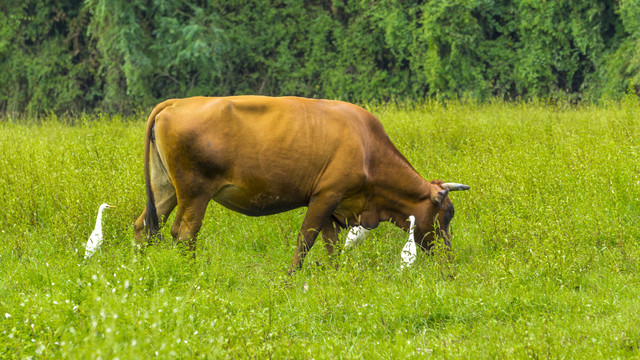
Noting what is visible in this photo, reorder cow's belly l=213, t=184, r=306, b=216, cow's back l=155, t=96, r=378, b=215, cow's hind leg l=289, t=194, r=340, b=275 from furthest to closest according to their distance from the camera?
cow's hind leg l=289, t=194, r=340, b=275, cow's belly l=213, t=184, r=306, b=216, cow's back l=155, t=96, r=378, b=215

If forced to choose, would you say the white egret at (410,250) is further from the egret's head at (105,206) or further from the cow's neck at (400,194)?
the egret's head at (105,206)

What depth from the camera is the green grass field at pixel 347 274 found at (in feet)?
12.7

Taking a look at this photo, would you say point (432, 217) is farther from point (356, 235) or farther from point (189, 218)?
point (189, 218)

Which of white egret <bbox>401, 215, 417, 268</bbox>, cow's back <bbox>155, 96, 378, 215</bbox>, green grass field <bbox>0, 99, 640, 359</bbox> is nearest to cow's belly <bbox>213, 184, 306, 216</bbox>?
cow's back <bbox>155, 96, 378, 215</bbox>

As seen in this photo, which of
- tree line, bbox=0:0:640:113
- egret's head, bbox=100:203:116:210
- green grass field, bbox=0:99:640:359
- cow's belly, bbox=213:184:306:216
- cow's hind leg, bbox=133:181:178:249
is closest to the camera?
green grass field, bbox=0:99:640:359

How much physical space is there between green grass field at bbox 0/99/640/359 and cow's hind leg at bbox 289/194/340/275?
16 centimetres

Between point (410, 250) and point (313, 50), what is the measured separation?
12.4m

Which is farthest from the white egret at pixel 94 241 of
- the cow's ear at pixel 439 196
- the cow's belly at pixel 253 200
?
the cow's ear at pixel 439 196

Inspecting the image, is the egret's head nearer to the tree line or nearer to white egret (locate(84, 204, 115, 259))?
white egret (locate(84, 204, 115, 259))

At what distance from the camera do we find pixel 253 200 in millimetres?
5637

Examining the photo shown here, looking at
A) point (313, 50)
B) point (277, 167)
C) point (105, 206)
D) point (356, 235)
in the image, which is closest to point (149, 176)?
point (105, 206)

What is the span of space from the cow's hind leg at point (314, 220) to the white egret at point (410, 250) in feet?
2.46

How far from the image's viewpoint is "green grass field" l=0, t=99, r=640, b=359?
3.87 metres

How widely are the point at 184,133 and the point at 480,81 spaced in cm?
1115
